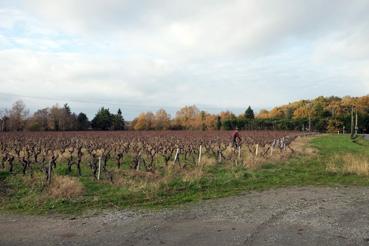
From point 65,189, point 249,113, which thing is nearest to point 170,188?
point 65,189

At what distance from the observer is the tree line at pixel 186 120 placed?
6566 centimetres

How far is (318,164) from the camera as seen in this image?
68.0 ft

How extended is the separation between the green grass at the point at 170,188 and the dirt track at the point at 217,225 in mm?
947

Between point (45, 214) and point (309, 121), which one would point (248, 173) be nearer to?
point (45, 214)

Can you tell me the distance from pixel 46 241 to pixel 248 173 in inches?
404

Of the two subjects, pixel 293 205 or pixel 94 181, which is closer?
pixel 293 205

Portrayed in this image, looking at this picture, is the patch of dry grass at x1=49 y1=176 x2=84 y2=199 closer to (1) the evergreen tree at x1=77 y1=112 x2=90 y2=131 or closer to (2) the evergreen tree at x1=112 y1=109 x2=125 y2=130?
(1) the evergreen tree at x1=77 y1=112 x2=90 y2=131

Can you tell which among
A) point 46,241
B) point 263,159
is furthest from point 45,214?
point 263,159

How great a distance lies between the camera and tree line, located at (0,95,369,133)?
65.7 m

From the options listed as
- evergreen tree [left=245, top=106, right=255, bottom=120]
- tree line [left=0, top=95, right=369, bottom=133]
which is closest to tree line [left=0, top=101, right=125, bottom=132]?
tree line [left=0, top=95, right=369, bottom=133]

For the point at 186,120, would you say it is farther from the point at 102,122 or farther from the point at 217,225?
the point at 217,225

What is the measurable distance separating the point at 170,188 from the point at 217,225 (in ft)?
15.5

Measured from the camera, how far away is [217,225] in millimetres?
8773

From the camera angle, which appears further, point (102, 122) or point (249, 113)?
point (249, 113)
